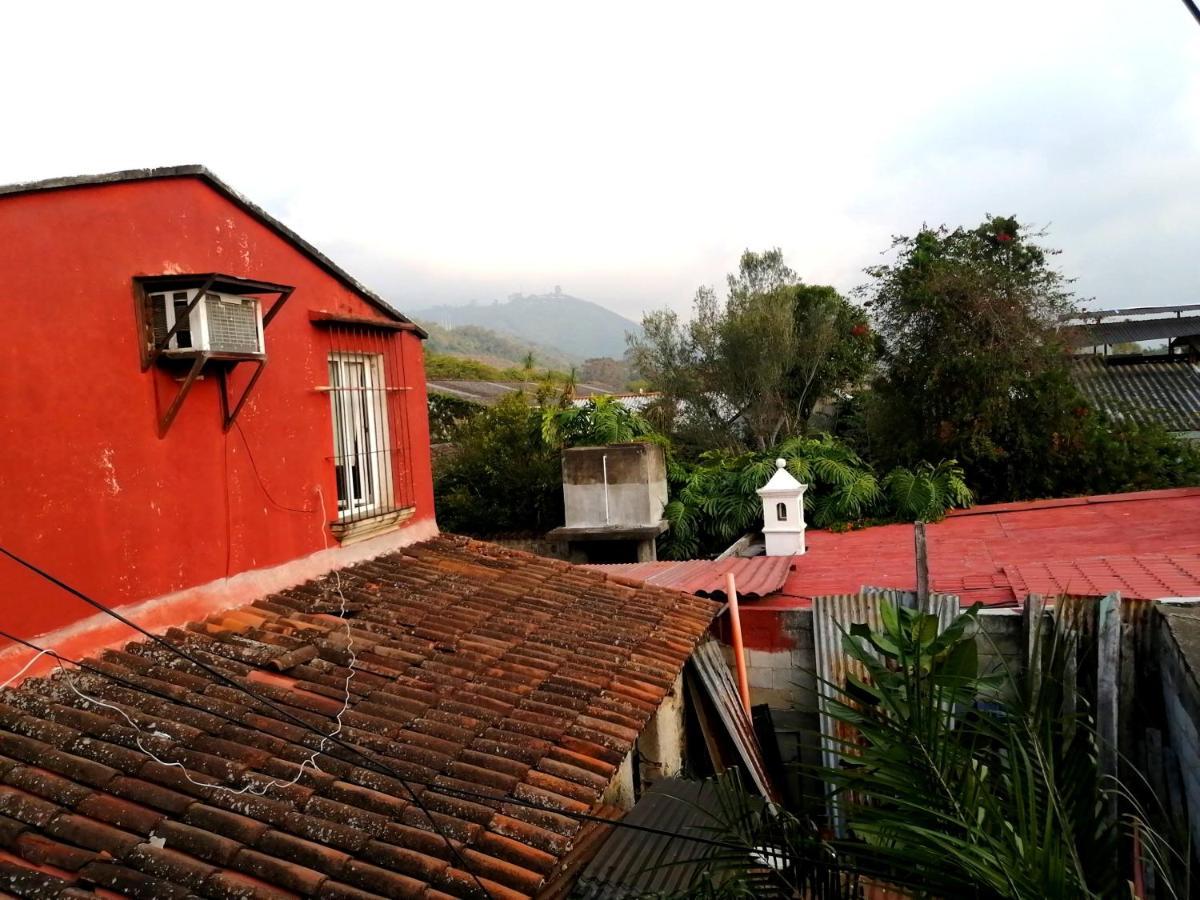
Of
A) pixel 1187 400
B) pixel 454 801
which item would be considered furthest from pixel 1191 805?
pixel 1187 400

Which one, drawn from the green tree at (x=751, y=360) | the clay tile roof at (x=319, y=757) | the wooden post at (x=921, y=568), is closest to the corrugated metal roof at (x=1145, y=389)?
the green tree at (x=751, y=360)

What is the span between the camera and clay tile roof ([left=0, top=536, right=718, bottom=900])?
10.3ft

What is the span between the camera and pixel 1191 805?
4828 millimetres

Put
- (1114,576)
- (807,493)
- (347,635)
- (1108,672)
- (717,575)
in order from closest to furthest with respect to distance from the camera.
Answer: (347,635) → (1108,672) → (1114,576) → (717,575) → (807,493)

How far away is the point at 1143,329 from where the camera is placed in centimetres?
2517

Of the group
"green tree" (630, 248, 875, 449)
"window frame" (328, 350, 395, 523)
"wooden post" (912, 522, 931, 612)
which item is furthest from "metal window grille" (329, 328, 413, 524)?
"green tree" (630, 248, 875, 449)

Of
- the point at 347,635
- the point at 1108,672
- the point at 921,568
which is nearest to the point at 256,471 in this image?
the point at 347,635

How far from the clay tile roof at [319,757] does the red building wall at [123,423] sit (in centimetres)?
46

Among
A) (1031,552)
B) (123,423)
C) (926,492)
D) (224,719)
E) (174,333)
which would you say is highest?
(174,333)

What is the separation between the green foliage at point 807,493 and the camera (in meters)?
16.4

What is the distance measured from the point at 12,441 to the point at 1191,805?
21.8 ft

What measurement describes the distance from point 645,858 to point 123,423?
375 centimetres

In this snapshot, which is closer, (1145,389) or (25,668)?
(25,668)

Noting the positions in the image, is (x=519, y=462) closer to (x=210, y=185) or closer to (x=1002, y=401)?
(x=1002, y=401)
